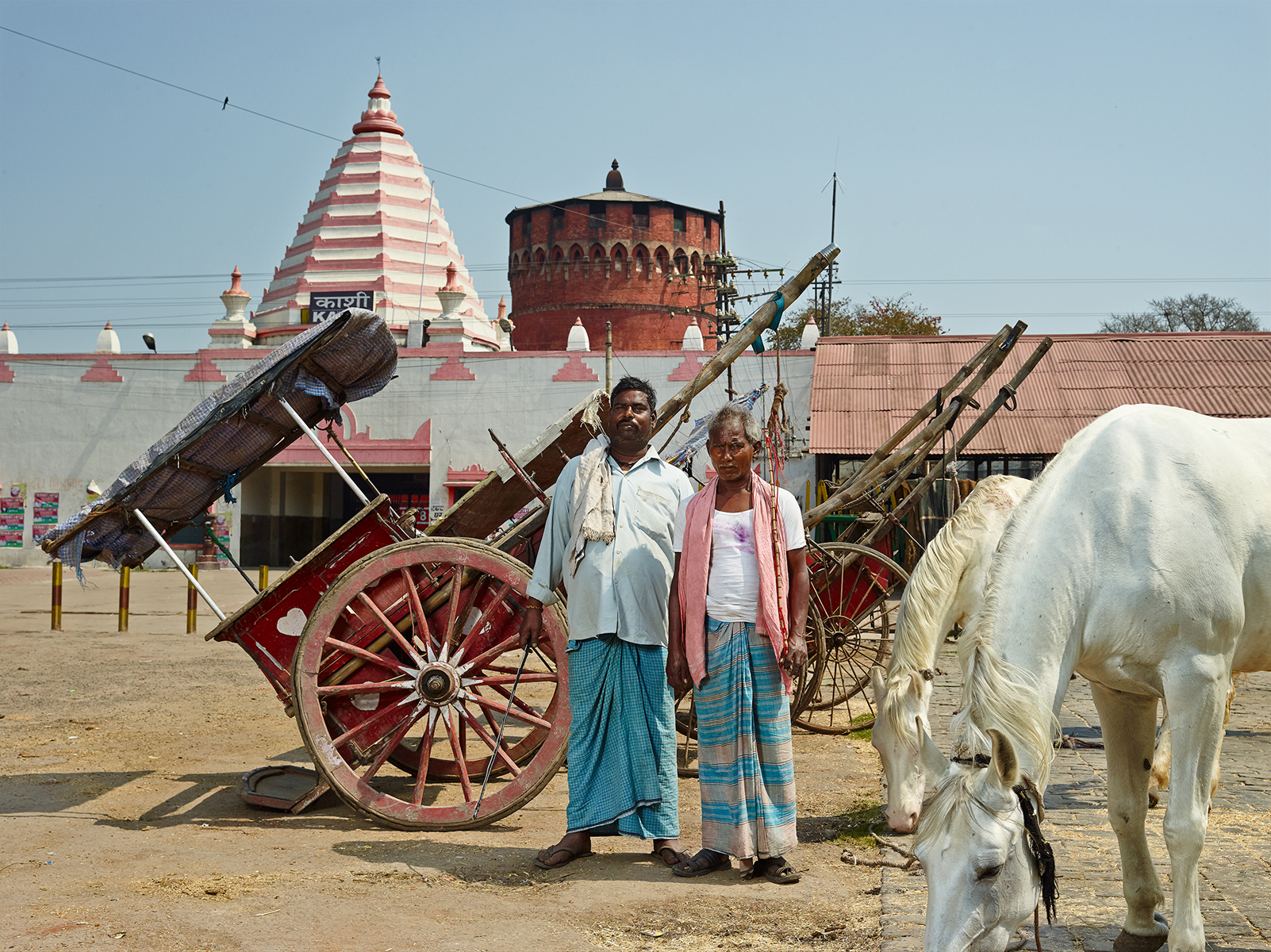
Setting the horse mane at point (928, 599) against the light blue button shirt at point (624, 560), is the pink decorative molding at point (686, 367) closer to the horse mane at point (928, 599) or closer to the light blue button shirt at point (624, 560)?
the horse mane at point (928, 599)

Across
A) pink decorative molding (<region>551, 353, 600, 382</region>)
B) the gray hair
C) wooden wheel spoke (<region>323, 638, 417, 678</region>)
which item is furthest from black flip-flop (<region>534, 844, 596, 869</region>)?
pink decorative molding (<region>551, 353, 600, 382</region>)

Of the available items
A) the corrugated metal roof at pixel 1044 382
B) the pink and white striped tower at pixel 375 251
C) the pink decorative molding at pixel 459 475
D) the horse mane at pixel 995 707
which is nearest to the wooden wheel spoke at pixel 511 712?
the horse mane at pixel 995 707

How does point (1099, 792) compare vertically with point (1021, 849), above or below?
below

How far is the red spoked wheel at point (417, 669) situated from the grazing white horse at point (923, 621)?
1.40 metres

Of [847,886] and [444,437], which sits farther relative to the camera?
[444,437]

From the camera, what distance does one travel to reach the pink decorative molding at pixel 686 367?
22.6m

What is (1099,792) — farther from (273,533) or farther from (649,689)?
(273,533)

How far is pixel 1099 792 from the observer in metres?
5.50

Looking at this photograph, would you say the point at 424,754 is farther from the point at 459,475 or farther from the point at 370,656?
the point at 459,475

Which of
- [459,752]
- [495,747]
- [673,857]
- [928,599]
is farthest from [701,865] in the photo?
[928,599]

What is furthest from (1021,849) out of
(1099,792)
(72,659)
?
(72,659)

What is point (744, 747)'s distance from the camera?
411cm

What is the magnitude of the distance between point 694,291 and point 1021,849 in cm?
3815

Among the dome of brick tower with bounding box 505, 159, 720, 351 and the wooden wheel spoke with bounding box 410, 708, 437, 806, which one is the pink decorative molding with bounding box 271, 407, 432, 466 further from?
the wooden wheel spoke with bounding box 410, 708, 437, 806
